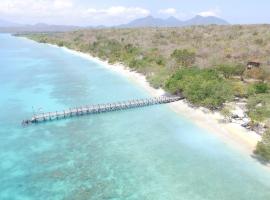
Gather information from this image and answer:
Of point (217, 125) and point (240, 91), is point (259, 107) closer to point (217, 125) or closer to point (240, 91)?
point (217, 125)

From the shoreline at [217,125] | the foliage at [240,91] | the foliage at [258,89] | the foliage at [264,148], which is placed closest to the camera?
the foliage at [264,148]

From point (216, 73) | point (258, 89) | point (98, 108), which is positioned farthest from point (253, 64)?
point (98, 108)

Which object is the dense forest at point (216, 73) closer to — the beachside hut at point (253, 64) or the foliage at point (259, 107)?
the foliage at point (259, 107)

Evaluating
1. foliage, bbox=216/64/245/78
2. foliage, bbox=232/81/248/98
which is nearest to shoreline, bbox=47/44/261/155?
foliage, bbox=232/81/248/98

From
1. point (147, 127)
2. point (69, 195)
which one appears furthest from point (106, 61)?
point (69, 195)


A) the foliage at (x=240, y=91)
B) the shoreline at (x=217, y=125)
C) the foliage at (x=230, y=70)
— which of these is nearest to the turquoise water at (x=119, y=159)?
the shoreline at (x=217, y=125)

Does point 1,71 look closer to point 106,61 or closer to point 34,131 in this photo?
point 106,61
